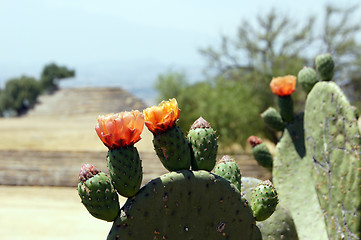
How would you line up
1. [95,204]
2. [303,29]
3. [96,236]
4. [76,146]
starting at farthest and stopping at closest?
[303,29] → [76,146] → [96,236] → [95,204]

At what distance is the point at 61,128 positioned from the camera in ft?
62.3

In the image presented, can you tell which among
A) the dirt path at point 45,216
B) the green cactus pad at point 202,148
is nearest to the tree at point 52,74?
the dirt path at point 45,216

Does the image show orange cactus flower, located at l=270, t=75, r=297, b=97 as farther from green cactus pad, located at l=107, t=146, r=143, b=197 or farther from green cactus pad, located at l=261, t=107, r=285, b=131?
green cactus pad, located at l=107, t=146, r=143, b=197

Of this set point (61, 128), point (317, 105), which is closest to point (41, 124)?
point (61, 128)

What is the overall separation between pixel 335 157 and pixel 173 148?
4.84 feet

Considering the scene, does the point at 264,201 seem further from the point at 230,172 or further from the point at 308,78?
the point at 308,78

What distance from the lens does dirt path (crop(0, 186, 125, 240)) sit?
6730mm

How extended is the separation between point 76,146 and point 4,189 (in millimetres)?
5820

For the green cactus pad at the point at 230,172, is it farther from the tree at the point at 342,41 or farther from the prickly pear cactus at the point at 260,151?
the tree at the point at 342,41

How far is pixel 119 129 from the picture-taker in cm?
184

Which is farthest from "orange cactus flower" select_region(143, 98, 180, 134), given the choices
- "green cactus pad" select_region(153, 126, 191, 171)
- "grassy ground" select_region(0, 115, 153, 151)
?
"grassy ground" select_region(0, 115, 153, 151)

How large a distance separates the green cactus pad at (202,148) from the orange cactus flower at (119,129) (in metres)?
0.32

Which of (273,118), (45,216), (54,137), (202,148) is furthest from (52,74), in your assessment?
(202,148)

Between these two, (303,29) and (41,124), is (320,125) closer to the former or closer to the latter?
(303,29)
